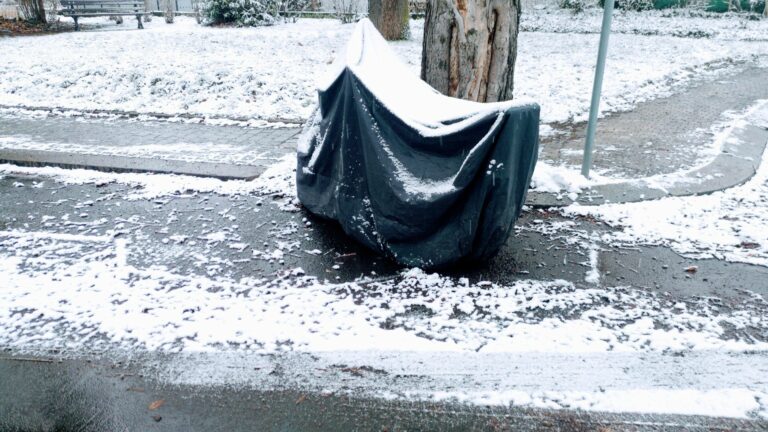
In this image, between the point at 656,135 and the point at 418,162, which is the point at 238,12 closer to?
the point at 656,135

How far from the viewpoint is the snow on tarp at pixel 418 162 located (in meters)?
3.38

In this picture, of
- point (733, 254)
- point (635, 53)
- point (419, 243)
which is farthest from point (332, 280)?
point (635, 53)

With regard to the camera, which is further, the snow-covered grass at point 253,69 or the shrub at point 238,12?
the shrub at point 238,12

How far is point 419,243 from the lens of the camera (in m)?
3.76

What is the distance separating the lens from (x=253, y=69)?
9.59 m

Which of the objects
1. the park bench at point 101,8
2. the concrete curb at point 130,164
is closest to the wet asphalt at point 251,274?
the concrete curb at point 130,164

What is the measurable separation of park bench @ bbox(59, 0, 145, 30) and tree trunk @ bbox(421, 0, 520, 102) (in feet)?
49.2

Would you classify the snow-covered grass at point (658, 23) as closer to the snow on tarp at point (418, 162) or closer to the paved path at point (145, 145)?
the paved path at point (145, 145)

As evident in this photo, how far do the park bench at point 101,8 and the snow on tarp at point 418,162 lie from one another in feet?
50.8

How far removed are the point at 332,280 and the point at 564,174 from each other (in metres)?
2.76

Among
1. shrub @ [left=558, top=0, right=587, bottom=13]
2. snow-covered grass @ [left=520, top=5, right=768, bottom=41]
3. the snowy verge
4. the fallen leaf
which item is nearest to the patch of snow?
the fallen leaf

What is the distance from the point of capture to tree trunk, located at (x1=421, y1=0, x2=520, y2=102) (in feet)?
15.2

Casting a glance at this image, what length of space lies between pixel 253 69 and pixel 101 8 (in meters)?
11.4

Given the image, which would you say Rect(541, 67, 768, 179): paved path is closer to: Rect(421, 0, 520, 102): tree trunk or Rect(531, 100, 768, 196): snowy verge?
Rect(531, 100, 768, 196): snowy verge
